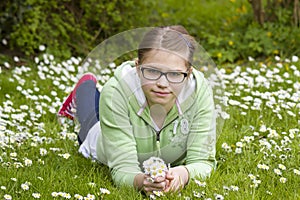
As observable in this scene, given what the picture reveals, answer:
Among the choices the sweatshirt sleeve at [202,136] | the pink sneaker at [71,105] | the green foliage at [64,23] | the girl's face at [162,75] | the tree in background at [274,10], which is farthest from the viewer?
the tree in background at [274,10]

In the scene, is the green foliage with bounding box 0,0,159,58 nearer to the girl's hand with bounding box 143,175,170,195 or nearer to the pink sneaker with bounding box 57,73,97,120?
the pink sneaker with bounding box 57,73,97,120

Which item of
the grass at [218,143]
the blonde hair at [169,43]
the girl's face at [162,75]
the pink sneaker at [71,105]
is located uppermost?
the blonde hair at [169,43]

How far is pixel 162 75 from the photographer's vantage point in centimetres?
297

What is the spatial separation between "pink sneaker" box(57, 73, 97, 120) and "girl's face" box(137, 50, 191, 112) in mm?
1099

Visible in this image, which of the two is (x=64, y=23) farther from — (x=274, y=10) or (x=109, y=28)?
(x=274, y=10)

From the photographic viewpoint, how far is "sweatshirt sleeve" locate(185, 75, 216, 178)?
3.24 meters

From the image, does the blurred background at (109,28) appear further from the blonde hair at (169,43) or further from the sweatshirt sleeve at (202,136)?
the blonde hair at (169,43)

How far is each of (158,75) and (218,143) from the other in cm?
96

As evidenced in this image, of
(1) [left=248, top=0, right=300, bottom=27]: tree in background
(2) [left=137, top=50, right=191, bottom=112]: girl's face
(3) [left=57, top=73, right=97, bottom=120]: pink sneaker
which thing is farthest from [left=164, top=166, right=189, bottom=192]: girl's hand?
(1) [left=248, top=0, right=300, bottom=27]: tree in background

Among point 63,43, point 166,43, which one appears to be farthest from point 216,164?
point 63,43

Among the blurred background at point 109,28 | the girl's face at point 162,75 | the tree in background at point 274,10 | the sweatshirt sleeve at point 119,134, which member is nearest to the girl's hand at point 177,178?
the sweatshirt sleeve at point 119,134

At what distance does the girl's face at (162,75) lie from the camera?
2959 millimetres

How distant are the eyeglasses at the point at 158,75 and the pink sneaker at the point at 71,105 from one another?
1154 millimetres

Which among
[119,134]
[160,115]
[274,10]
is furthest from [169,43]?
[274,10]
